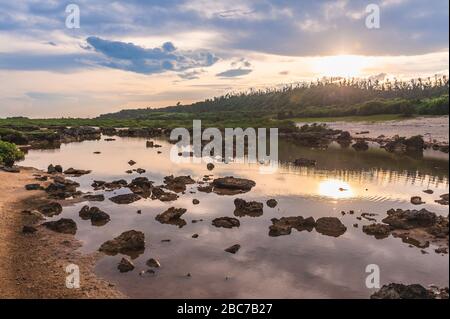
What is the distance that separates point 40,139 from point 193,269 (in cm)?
8275

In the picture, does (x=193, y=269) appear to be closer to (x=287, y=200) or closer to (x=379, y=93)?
(x=287, y=200)

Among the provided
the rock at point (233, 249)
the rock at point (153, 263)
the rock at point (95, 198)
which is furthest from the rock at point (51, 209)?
the rock at point (233, 249)

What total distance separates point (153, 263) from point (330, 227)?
11542 mm

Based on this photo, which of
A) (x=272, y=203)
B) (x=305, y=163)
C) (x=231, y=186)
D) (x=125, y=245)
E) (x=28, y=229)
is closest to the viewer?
(x=125, y=245)

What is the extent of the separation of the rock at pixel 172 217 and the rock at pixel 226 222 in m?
2.14

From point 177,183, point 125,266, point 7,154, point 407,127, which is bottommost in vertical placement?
point 125,266

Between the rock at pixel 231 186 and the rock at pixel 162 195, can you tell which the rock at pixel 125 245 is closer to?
the rock at pixel 162 195

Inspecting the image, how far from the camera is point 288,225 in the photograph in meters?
27.2

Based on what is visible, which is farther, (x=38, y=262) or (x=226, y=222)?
(x=226, y=222)

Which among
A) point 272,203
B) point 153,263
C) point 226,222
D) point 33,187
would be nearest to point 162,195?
point 272,203

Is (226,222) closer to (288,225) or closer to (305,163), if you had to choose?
(288,225)

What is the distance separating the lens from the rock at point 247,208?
101 feet

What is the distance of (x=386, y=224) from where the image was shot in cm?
2688
